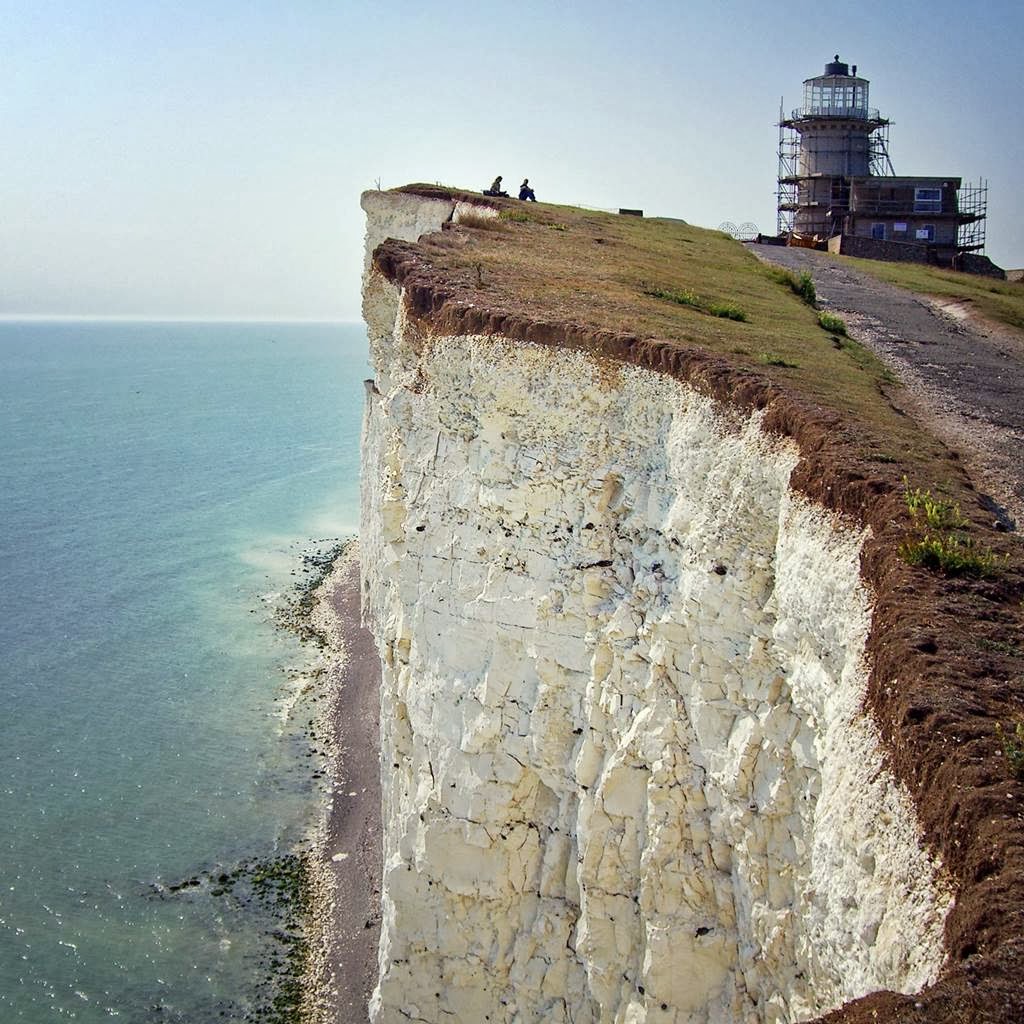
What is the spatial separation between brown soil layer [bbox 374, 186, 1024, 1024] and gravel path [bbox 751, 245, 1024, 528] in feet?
6.27

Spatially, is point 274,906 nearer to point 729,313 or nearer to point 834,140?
point 729,313

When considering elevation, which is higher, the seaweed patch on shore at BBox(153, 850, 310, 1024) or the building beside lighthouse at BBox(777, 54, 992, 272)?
the building beside lighthouse at BBox(777, 54, 992, 272)

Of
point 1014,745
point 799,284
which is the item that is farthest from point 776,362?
point 799,284

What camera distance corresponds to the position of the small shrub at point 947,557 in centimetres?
1059

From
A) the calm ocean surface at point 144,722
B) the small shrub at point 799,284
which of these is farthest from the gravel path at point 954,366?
the calm ocean surface at point 144,722

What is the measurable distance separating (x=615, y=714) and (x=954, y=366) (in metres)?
13.4

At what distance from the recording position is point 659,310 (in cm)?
2116

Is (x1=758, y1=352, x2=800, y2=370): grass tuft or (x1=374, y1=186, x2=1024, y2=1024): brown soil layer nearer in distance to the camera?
(x1=374, y1=186, x2=1024, y2=1024): brown soil layer

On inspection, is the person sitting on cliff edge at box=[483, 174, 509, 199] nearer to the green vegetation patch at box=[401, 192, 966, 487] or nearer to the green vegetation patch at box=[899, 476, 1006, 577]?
the green vegetation patch at box=[401, 192, 966, 487]

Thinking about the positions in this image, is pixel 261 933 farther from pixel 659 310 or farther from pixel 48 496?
pixel 48 496

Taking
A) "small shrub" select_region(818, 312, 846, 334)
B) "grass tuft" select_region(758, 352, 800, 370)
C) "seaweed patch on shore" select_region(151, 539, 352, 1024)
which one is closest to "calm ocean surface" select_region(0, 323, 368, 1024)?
"seaweed patch on shore" select_region(151, 539, 352, 1024)

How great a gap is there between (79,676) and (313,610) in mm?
11919

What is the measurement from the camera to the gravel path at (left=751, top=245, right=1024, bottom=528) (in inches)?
630

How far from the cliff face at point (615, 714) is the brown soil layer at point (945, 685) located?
0.36 meters
